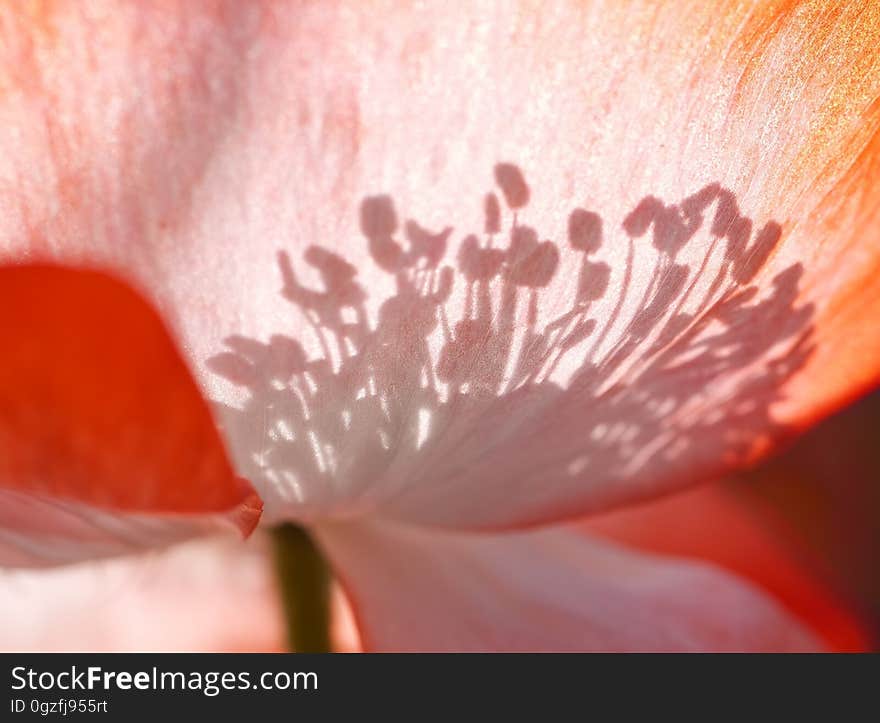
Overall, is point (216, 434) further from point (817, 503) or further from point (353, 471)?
point (817, 503)

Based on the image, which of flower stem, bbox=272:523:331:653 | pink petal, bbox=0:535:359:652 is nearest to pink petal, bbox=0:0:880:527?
flower stem, bbox=272:523:331:653

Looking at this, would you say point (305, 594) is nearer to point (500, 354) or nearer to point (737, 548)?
point (500, 354)

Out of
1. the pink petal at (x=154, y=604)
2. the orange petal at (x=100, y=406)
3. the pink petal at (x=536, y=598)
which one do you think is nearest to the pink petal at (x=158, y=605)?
the pink petal at (x=154, y=604)

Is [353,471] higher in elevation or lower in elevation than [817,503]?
lower

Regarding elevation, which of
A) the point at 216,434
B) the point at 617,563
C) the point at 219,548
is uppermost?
the point at 219,548

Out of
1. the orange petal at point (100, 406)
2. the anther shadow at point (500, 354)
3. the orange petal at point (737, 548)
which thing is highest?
the orange petal at point (737, 548)

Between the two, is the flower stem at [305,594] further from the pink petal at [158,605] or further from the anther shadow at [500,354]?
the pink petal at [158,605]

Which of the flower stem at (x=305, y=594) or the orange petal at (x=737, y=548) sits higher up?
the orange petal at (x=737, y=548)
